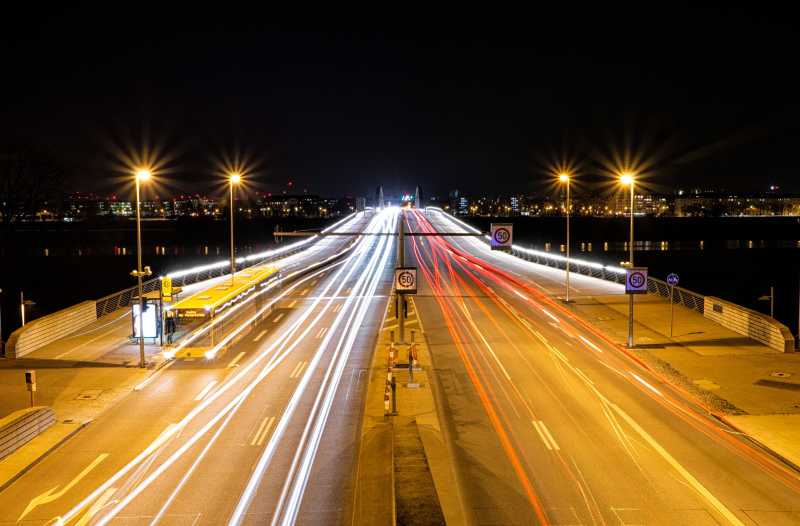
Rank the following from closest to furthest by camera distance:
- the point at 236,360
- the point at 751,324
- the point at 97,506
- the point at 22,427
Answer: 1. the point at 97,506
2. the point at 22,427
3. the point at 236,360
4. the point at 751,324

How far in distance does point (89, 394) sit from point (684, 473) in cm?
1805

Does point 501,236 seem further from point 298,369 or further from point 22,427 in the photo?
point 22,427

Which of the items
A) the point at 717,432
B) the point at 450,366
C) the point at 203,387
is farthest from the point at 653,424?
the point at 203,387

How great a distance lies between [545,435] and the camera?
58.4ft

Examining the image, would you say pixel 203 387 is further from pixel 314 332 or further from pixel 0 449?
pixel 314 332

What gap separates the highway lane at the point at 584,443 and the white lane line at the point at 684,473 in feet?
0.10

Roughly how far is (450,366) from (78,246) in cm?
13501

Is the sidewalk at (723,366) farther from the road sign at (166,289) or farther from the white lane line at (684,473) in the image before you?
the road sign at (166,289)

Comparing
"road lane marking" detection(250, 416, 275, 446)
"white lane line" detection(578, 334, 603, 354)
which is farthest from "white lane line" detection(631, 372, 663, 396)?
"road lane marking" detection(250, 416, 275, 446)

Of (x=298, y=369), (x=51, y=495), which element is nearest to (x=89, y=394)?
(x=298, y=369)

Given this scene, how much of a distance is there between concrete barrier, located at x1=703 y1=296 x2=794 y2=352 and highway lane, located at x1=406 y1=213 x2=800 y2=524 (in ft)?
21.5

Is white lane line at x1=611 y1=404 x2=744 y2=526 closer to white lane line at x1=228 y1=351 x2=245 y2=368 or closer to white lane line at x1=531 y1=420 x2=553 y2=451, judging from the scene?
white lane line at x1=531 y1=420 x2=553 y2=451

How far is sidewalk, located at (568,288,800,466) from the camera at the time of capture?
1889 centimetres

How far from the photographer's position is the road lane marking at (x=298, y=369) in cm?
2466
